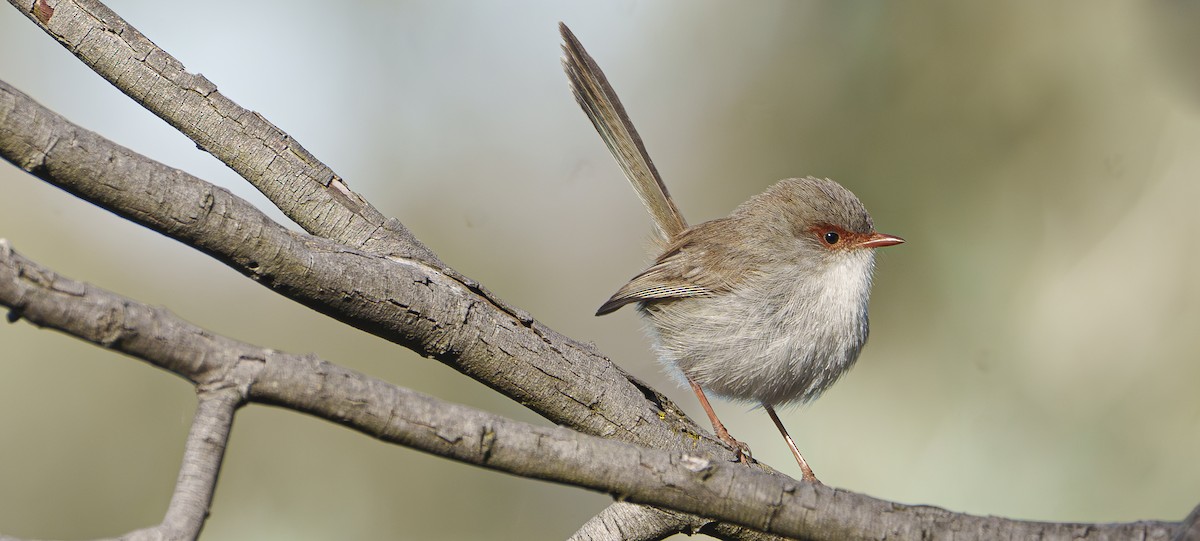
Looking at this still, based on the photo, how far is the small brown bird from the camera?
432 centimetres

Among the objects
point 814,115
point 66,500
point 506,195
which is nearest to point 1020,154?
point 814,115

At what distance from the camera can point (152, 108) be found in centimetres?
296

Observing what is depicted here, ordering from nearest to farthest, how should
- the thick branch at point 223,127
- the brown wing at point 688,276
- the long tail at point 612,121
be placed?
the thick branch at point 223,127 < the brown wing at point 688,276 < the long tail at point 612,121

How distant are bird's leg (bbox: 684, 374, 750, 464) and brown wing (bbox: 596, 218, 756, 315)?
1.61ft

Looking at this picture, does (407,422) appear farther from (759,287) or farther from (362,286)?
(759,287)

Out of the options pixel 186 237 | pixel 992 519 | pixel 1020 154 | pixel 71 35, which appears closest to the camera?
pixel 186 237

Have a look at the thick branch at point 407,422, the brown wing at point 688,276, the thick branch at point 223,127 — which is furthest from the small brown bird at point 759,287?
the thick branch at point 407,422

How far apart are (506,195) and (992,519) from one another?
458 centimetres

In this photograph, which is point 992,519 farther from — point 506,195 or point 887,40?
point 506,195

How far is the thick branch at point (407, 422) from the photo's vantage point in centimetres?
163

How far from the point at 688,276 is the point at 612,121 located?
98 cm

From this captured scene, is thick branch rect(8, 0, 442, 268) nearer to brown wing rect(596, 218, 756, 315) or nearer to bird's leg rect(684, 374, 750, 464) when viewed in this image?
bird's leg rect(684, 374, 750, 464)

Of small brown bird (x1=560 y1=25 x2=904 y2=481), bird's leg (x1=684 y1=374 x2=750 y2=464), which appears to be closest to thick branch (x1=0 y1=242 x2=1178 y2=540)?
bird's leg (x1=684 y1=374 x2=750 y2=464)

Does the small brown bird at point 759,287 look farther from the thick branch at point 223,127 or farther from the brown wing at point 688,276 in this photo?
the thick branch at point 223,127
